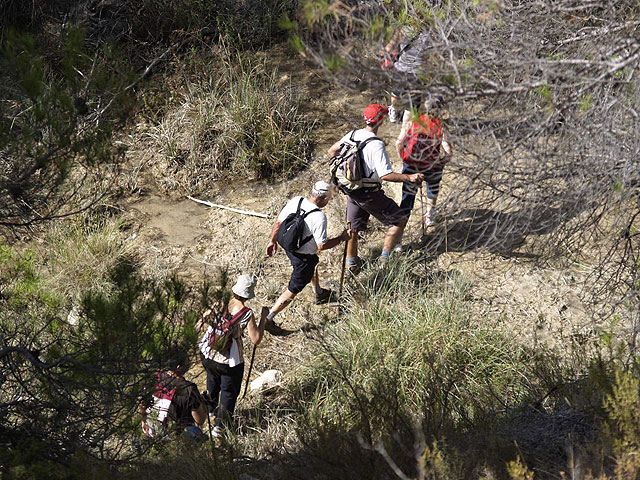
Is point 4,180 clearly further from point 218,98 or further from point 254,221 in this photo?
point 218,98

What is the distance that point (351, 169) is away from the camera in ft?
20.6

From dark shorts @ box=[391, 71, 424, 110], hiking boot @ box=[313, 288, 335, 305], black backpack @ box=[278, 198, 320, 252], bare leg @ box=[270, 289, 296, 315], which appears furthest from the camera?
hiking boot @ box=[313, 288, 335, 305]

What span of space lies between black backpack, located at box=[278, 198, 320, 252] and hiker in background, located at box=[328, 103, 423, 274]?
2.34ft

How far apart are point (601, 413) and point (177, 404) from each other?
3.33 metres

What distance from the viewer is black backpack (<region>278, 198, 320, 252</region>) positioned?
6.00 meters

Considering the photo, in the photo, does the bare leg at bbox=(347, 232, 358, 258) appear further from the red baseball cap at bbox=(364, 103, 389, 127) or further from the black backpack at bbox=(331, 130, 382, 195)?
the red baseball cap at bbox=(364, 103, 389, 127)

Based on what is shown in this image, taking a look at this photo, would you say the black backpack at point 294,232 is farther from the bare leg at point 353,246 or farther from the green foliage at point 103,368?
the green foliage at point 103,368

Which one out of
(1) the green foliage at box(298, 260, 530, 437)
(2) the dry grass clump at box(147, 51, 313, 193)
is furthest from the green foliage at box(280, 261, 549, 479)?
(2) the dry grass clump at box(147, 51, 313, 193)

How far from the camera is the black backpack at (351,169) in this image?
628cm

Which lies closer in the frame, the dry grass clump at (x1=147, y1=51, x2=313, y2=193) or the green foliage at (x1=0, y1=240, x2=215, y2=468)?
the green foliage at (x1=0, y1=240, x2=215, y2=468)

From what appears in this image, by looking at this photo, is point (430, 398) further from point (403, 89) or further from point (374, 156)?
point (374, 156)

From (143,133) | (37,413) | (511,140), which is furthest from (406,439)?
(143,133)

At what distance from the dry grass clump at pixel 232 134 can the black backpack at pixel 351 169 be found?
2.40 meters

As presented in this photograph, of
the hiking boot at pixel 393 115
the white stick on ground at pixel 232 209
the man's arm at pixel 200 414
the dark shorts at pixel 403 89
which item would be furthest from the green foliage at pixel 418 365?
the hiking boot at pixel 393 115
